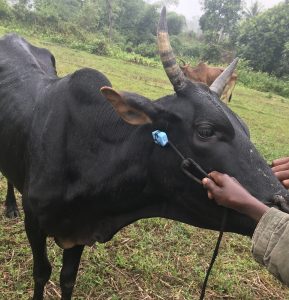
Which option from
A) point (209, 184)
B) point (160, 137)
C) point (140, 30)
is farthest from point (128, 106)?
point (140, 30)

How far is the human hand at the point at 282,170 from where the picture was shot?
87.5 inches

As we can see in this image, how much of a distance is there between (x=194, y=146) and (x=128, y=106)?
0.40 meters

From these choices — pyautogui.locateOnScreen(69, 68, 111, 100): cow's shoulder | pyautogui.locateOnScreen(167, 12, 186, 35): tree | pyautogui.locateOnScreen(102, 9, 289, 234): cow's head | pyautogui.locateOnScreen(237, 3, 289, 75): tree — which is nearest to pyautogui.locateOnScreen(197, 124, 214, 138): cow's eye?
pyautogui.locateOnScreen(102, 9, 289, 234): cow's head

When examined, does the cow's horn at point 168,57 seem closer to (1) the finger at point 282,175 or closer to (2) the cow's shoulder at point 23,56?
(1) the finger at point 282,175

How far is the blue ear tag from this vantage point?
225 cm

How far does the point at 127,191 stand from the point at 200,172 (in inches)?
19.6

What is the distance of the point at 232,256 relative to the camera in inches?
163

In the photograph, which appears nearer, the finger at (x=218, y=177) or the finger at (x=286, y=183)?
the finger at (x=218, y=177)

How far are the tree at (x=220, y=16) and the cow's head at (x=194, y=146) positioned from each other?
4533 centimetres

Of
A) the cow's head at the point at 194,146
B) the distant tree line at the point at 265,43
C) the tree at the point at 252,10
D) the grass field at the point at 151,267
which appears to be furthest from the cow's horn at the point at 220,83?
the tree at the point at 252,10

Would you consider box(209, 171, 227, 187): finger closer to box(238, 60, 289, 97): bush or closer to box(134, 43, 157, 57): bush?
box(238, 60, 289, 97): bush

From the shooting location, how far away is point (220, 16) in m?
46.5

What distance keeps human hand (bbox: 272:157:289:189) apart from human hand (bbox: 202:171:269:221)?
39 cm

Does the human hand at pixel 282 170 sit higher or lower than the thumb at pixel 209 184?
higher
